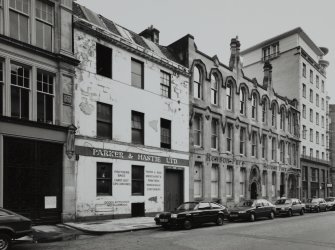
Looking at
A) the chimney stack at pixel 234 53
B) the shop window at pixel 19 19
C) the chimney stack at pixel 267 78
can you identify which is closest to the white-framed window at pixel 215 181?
the chimney stack at pixel 234 53

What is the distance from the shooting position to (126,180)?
2103 centimetres

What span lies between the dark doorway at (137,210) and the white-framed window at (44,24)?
33.9 ft

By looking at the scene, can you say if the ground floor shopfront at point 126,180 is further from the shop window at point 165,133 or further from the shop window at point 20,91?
the shop window at point 20,91

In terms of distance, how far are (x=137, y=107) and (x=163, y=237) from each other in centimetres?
1020

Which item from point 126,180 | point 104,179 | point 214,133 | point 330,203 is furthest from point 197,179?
point 330,203

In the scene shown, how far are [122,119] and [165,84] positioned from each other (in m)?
5.22

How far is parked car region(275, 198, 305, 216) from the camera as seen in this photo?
2664cm

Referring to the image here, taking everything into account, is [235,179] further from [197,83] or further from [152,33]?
[152,33]

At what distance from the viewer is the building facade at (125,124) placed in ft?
62.5

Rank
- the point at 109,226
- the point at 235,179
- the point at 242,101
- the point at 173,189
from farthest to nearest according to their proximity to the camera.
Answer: the point at 242,101, the point at 235,179, the point at 173,189, the point at 109,226

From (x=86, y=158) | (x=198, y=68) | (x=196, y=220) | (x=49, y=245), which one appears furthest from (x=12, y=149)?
(x=198, y=68)

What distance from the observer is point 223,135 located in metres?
30.2

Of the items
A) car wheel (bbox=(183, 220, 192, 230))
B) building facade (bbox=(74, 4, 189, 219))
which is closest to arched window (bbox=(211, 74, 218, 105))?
building facade (bbox=(74, 4, 189, 219))

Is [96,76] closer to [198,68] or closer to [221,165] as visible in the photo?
[198,68]
